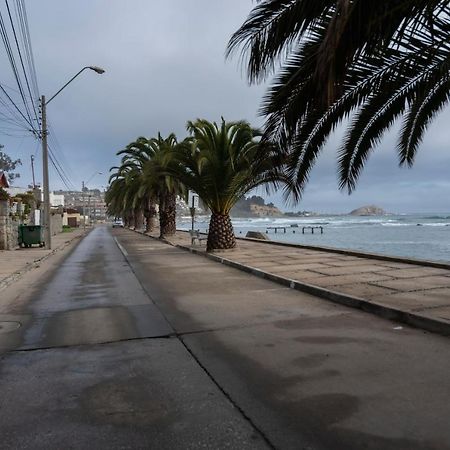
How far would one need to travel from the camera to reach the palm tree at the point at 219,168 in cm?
1803

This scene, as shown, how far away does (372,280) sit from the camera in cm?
973

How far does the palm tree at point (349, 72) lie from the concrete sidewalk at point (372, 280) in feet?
6.48

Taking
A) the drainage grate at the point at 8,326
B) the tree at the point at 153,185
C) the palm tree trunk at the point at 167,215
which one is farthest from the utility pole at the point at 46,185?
the drainage grate at the point at 8,326

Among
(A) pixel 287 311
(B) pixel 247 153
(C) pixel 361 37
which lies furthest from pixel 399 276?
(B) pixel 247 153

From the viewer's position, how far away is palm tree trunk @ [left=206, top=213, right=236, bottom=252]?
747 inches

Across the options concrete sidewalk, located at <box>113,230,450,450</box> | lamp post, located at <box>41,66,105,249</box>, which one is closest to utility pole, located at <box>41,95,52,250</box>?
lamp post, located at <box>41,66,105,249</box>

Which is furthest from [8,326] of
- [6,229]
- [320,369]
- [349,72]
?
[6,229]

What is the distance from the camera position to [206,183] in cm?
1873

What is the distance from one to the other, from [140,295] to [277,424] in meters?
6.21

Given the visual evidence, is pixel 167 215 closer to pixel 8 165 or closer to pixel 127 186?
pixel 127 186

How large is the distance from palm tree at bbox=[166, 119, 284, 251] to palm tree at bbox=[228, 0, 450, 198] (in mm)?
9179

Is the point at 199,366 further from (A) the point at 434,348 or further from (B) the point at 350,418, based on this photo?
(A) the point at 434,348

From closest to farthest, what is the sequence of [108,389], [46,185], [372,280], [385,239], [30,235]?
[108,389] → [372,280] → [46,185] → [30,235] → [385,239]

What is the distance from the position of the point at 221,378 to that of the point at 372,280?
6.03 meters
